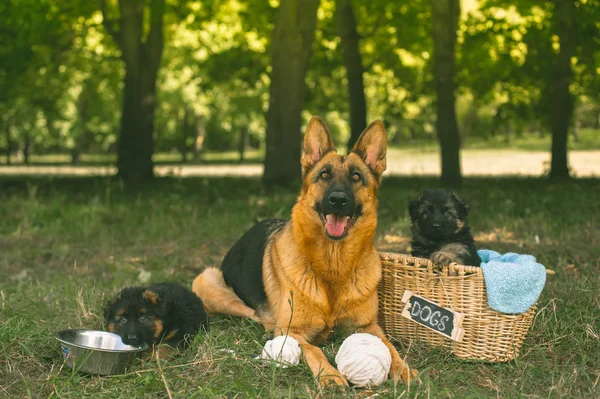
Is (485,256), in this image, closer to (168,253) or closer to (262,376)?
(262,376)

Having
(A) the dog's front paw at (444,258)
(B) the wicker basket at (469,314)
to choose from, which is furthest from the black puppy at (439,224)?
(B) the wicker basket at (469,314)

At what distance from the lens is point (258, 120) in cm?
4406

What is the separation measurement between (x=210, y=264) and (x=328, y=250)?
292 cm

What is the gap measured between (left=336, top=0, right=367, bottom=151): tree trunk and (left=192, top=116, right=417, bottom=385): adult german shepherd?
11485mm

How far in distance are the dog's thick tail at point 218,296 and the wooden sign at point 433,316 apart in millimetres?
1199

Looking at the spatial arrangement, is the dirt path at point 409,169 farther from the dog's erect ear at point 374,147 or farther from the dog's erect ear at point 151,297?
the dog's erect ear at point 374,147

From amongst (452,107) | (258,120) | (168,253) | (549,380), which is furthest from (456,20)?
(258,120)

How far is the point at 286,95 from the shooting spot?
12.7 metres

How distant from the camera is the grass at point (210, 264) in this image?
3670 millimetres

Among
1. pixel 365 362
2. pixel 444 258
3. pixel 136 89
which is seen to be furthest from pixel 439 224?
pixel 136 89

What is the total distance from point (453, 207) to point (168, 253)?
3680mm

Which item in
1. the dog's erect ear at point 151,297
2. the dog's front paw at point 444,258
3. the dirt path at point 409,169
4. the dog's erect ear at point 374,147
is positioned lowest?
the dirt path at point 409,169

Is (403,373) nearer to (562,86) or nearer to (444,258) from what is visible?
(444,258)

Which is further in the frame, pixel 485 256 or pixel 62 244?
pixel 62 244
